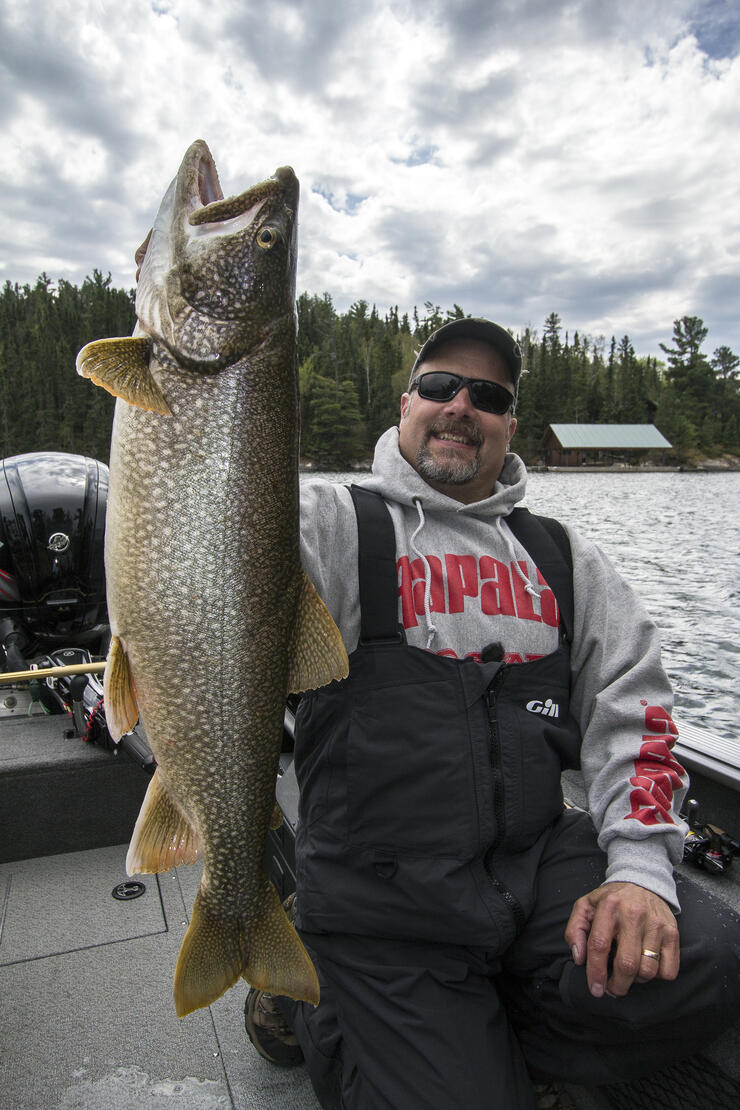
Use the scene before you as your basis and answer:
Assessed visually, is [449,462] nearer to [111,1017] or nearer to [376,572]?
[376,572]

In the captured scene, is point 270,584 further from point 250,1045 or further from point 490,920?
point 250,1045

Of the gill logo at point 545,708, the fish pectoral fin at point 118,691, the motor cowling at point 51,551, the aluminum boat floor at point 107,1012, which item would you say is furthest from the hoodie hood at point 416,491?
the motor cowling at point 51,551

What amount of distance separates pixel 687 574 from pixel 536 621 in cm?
1421

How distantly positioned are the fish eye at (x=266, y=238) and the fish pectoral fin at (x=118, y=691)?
1.07 meters

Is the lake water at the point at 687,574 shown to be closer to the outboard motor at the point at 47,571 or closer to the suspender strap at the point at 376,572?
the outboard motor at the point at 47,571

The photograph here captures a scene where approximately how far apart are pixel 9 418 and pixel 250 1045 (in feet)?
212

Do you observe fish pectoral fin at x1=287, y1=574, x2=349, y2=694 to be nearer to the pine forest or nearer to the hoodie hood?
the hoodie hood

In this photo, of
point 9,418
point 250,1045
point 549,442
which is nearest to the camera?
point 250,1045

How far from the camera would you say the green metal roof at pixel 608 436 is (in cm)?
7906

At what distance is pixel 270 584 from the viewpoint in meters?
1.74

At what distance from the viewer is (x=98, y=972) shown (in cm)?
279

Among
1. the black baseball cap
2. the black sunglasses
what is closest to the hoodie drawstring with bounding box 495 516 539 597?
the black sunglasses

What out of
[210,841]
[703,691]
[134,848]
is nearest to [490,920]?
[210,841]

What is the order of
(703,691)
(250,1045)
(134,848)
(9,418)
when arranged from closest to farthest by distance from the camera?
(134,848) → (250,1045) → (703,691) → (9,418)
